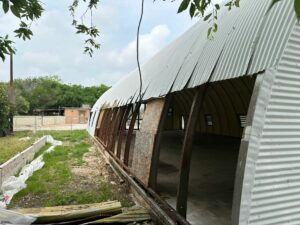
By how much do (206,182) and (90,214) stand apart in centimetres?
283

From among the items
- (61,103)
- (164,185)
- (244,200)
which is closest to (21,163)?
(164,185)

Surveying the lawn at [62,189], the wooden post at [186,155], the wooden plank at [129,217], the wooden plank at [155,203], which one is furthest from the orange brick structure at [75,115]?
the wooden post at [186,155]

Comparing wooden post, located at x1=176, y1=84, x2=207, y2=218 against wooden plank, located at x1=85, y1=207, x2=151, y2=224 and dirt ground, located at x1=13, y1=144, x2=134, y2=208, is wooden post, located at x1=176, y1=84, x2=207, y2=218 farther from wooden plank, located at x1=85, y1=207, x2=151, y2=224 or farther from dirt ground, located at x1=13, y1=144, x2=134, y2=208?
dirt ground, located at x1=13, y1=144, x2=134, y2=208

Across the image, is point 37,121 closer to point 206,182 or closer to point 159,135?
point 206,182

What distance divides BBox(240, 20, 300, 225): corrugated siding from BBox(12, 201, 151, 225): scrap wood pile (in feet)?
8.09

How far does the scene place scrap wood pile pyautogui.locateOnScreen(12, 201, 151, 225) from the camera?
487 cm

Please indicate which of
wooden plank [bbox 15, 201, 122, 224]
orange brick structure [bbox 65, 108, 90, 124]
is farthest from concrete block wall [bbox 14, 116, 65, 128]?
wooden plank [bbox 15, 201, 122, 224]

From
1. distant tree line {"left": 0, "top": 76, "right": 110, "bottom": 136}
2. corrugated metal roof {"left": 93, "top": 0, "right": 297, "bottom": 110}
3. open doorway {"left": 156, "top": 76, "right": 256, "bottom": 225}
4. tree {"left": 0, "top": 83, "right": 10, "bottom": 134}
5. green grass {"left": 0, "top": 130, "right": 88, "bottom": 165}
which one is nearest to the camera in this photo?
corrugated metal roof {"left": 93, "top": 0, "right": 297, "bottom": 110}

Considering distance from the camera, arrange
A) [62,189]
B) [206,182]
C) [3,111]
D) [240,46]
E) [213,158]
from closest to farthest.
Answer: [240,46], [206,182], [62,189], [213,158], [3,111]

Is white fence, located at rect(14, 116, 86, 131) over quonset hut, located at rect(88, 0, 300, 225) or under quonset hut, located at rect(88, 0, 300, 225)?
under

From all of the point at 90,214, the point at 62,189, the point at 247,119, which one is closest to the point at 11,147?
the point at 62,189

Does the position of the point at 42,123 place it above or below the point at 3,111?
below

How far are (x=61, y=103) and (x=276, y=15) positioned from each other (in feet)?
187

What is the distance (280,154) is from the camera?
3207mm
